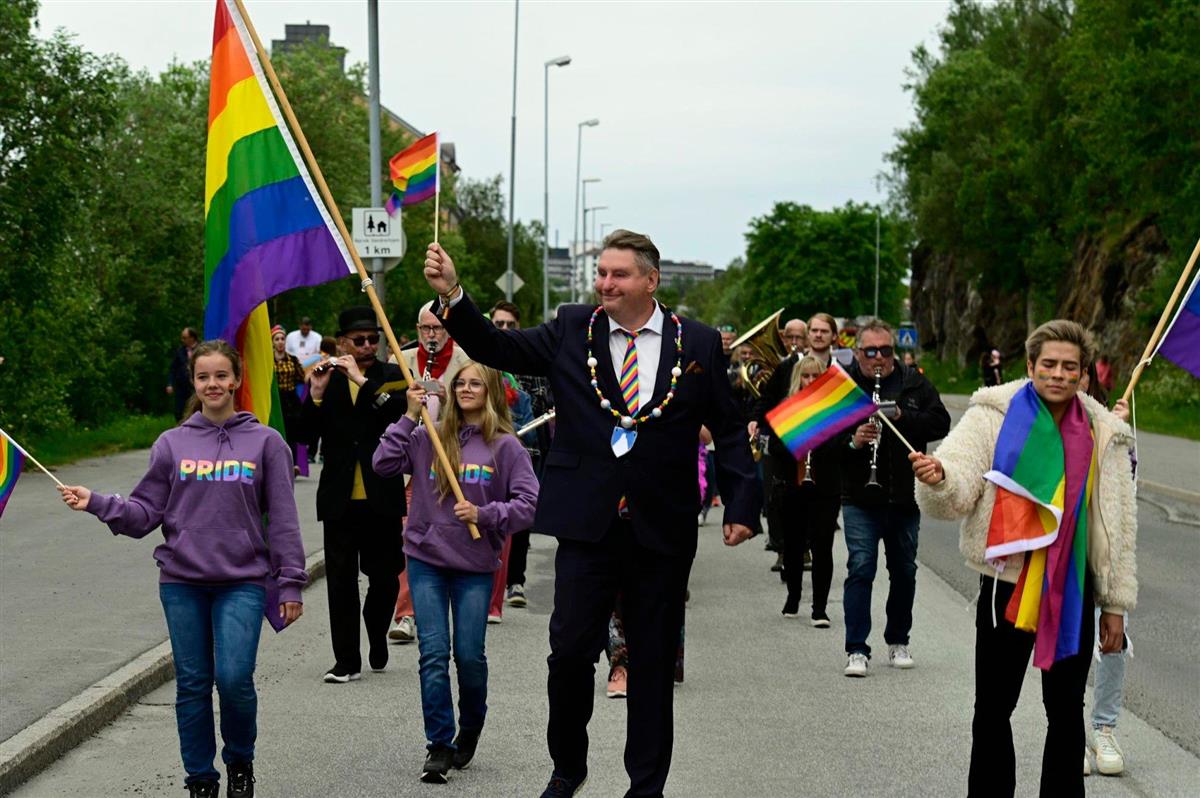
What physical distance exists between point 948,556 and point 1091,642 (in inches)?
405

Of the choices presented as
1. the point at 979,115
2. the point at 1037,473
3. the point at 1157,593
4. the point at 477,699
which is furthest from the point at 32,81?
the point at 979,115

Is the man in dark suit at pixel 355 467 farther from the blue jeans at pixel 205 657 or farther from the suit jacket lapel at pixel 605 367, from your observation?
the suit jacket lapel at pixel 605 367

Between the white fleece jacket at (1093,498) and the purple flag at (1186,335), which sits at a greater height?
the purple flag at (1186,335)

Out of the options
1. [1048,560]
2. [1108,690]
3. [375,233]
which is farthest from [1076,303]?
[1048,560]

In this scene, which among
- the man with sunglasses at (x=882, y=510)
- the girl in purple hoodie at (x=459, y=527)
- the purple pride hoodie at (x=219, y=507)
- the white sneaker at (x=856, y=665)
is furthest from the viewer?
the man with sunglasses at (x=882, y=510)

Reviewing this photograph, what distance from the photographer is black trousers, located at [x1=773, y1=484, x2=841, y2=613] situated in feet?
38.0

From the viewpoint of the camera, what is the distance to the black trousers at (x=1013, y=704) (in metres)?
5.75

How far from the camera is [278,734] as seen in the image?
7.97m

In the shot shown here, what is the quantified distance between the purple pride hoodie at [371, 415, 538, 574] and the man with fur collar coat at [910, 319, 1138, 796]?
2.12m

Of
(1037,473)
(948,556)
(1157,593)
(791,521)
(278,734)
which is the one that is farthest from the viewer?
(948,556)

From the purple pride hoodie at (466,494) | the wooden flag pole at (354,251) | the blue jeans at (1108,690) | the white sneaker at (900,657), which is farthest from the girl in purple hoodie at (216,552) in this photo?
the white sneaker at (900,657)

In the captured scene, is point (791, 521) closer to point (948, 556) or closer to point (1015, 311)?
point (948, 556)

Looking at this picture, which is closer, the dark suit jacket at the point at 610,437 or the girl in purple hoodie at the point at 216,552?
the dark suit jacket at the point at 610,437

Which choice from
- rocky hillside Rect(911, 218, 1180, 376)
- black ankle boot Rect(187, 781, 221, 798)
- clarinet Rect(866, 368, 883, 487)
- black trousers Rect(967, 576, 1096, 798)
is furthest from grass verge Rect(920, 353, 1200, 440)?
black ankle boot Rect(187, 781, 221, 798)
